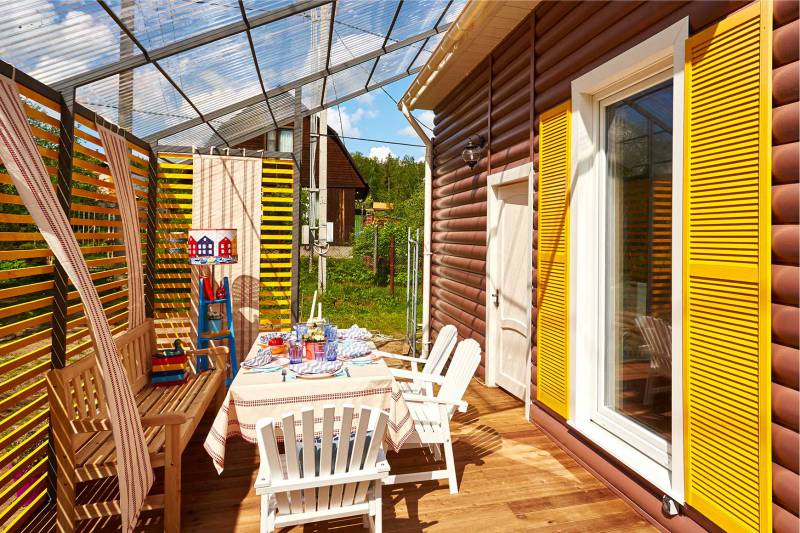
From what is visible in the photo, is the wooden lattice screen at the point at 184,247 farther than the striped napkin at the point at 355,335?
Yes

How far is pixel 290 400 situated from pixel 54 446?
4.24 feet

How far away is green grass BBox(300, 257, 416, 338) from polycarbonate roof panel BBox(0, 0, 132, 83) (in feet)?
18.3

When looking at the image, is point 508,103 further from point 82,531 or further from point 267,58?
point 82,531

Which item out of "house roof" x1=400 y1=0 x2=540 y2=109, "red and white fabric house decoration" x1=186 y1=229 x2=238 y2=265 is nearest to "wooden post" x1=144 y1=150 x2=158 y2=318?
"red and white fabric house decoration" x1=186 y1=229 x2=238 y2=265

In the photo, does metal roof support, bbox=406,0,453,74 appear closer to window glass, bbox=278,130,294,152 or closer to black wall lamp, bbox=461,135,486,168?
black wall lamp, bbox=461,135,486,168

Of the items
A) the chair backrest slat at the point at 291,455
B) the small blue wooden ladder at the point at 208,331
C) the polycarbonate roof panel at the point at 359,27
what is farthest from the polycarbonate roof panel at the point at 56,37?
the chair backrest slat at the point at 291,455

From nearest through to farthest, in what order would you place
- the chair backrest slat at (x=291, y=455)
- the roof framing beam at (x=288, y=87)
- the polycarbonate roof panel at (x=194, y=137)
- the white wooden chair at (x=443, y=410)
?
1. the chair backrest slat at (x=291, y=455)
2. the white wooden chair at (x=443, y=410)
3. the roof framing beam at (x=288, y=87)
4. the polycarbonate roof panel at (x=194, y=137)

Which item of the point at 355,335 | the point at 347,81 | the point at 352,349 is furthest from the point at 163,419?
the point at 347,81

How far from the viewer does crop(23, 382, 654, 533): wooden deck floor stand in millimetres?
2680

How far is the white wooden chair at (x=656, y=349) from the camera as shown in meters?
→ 2.77

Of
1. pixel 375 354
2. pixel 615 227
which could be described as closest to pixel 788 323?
pixel 615 227

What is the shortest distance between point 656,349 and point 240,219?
185 inches

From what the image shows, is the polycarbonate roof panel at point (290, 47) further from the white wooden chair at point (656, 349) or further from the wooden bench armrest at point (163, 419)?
the white wooden chair at point (656, 349)

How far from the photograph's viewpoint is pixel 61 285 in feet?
9.57
